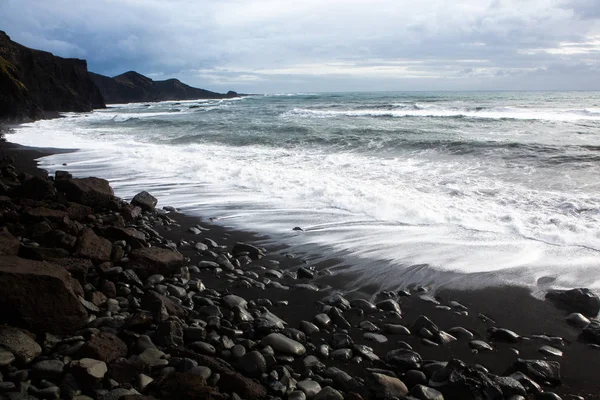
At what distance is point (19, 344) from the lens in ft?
9.12

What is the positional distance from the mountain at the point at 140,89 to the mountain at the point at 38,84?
3473 centimetres

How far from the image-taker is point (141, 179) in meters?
10.0

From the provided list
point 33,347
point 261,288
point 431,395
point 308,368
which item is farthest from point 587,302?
point 33,347

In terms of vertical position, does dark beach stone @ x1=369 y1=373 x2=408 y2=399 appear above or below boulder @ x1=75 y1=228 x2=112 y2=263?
below

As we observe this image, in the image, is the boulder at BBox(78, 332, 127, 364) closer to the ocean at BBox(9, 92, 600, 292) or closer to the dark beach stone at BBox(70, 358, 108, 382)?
the dark beach stone at BBox(70, 358, 108, 382)

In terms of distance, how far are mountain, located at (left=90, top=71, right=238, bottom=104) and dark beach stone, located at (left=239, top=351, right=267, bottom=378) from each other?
9996cm

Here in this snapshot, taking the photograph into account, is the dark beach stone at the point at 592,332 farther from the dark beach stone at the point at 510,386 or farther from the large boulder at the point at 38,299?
the large boulder at the point at 38,299

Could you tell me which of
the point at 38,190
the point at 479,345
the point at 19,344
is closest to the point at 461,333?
the point at 479,345

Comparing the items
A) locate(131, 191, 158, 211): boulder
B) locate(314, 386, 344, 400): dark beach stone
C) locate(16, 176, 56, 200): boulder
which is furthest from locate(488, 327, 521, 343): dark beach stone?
locate(16, 176, 56, 200): boulder

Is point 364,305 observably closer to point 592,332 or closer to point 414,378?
point 414,378

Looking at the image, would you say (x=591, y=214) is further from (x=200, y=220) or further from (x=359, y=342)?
(x=200, y=220)

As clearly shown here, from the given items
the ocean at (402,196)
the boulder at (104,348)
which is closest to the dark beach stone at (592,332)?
the ocean at (402,196)

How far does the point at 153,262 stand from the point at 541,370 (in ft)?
11.6

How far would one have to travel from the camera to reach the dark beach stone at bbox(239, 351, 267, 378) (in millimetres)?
2915
